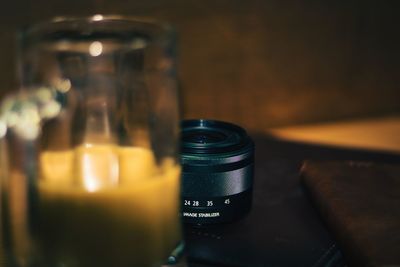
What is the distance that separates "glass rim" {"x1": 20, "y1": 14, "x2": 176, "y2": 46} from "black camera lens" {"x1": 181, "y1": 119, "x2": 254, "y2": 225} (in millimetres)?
→ 106

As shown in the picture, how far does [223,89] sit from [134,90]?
917 mm

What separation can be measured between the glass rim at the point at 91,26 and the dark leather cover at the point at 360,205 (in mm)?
198

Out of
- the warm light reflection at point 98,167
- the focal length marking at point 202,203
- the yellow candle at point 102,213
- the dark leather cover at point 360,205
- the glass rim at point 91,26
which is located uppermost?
the glass rim at point 91,26

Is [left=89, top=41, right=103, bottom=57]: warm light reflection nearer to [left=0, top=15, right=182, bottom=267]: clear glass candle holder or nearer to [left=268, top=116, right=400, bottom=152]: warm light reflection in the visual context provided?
[left=0, top=15, right=182, bottom=267]: clear glass candle holder

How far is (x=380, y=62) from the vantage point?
1.51m

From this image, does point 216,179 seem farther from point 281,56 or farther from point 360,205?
point 281,56

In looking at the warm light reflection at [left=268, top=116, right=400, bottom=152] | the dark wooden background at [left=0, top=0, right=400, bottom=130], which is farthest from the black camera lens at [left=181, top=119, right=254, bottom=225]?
the dark wooden background at [left=0, top=0, right=400, bottom=130]

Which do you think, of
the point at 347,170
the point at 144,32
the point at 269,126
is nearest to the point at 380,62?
the point at 269,126

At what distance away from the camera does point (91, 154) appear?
A: 1.64 ft

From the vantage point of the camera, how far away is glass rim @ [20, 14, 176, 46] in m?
0.47

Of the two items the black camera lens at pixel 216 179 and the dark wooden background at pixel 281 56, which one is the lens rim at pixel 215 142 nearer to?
the black camera lens at pixel 216 179

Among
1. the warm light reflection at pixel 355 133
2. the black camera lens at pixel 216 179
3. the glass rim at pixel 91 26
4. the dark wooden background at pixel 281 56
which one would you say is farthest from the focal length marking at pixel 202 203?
the dark wooden background at pixel 281 56

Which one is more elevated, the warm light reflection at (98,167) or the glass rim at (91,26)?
the glass rim at (91,26)

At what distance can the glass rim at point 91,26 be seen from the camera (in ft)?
1.54
